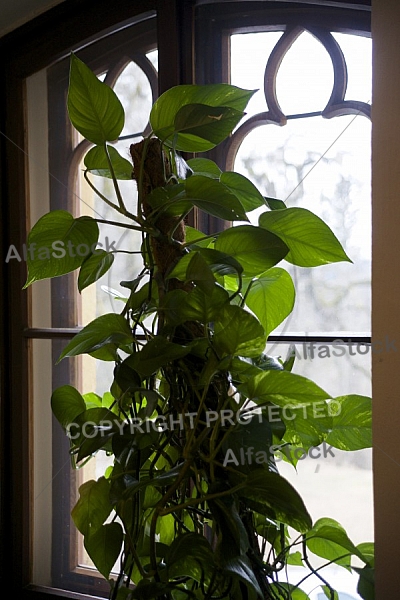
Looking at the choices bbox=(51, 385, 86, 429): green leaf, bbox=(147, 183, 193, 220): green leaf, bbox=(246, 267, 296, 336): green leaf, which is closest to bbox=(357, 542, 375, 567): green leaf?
bbox=(246, 267, 296, 336): green leaf

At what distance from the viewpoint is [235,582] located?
2.50ft

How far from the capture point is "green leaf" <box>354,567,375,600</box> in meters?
0.86

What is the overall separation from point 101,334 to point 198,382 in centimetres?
15

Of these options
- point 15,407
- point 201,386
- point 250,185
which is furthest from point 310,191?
point 15,407

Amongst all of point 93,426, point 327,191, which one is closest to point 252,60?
point 327,191

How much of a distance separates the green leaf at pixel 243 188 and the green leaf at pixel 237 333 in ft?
0.70

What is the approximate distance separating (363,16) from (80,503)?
3.11 ft

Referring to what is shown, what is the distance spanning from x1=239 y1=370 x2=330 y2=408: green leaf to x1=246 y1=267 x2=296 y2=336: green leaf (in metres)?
0.15

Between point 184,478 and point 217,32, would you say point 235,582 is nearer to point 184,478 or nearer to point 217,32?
point 184,478

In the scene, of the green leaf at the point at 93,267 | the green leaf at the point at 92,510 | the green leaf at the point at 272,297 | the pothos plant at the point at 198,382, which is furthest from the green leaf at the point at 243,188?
the green leaf at the point at 92,510

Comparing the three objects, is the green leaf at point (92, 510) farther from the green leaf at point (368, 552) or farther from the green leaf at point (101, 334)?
the green leaf at point (368, 552)

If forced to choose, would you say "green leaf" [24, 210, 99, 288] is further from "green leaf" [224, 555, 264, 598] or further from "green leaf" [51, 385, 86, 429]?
"green leaf" [224, 555, 264, 598]

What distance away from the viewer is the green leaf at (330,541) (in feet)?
2.77

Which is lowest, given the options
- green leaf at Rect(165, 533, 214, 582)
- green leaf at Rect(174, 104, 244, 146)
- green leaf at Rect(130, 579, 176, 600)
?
green leaf at Rect(130, 579, 176, 600)
